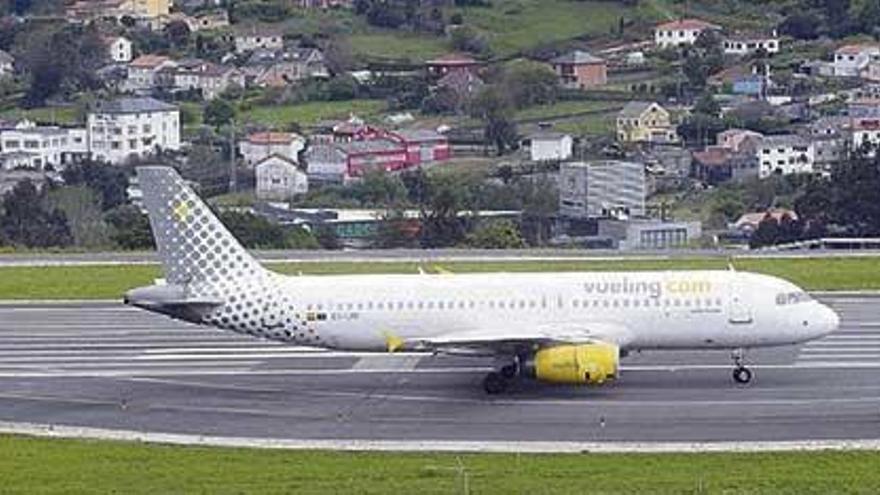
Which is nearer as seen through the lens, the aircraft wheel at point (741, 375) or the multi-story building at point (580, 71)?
the aircraft wheel at point (741, 375)

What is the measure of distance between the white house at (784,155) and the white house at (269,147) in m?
24.8

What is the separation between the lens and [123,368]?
153 feet

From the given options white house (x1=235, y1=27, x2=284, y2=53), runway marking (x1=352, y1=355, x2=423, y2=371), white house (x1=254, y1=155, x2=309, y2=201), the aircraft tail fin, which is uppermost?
the aircraft tail fin

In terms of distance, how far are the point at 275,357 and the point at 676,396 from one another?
10.5 metres

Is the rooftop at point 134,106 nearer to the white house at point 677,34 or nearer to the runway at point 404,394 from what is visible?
the white house at point 677,34

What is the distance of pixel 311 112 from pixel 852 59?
36.2 metres

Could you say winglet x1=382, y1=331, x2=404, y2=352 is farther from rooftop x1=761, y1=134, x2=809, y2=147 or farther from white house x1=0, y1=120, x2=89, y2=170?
white house x1=0, y1=120, x2=89, y2=170

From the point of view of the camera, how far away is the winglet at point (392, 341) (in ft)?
141

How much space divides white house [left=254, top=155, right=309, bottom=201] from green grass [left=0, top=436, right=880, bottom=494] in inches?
2925

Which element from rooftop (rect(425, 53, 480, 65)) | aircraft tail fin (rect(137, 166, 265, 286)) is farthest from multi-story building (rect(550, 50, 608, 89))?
aircraft tail fin (rect(137, 166, 265, 286))

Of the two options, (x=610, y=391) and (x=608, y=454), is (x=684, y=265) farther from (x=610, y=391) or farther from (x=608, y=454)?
(x=608, y=454)

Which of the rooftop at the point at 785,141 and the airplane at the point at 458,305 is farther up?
the airplane at the point at 458,305

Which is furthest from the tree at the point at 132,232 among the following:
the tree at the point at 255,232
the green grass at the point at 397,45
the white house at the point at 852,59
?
the white house at the point at 852,59

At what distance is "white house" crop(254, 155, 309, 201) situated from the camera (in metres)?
111
